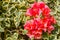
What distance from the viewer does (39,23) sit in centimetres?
206

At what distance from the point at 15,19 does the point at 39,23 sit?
333mm

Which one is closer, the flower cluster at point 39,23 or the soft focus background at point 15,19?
the flower cluster at point 39,23

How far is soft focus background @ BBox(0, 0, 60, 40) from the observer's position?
2.22 meters

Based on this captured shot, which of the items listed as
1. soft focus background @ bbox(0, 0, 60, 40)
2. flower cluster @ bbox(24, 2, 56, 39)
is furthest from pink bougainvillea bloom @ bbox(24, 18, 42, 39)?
soft focus background @ bbox(0, 0, 60, 40)

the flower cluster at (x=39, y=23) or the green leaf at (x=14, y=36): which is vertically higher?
the flower cluster at (x=39, y=23)

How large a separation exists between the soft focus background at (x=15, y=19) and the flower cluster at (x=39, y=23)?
0.11 meters

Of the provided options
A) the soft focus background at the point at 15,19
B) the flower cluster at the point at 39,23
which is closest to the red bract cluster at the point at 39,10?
the flower cluster at the point at 39,23

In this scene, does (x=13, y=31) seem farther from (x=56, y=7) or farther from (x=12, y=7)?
(x=56, y=7)

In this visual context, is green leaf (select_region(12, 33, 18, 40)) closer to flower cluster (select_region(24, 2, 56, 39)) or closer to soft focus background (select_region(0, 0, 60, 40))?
soft focus background (select_region(0, 0, 60, 40))

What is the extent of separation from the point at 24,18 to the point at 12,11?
0.63ft

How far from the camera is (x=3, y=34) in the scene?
7.53 feet

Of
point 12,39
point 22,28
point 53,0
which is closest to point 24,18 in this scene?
point 22,28

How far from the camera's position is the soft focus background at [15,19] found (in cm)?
222

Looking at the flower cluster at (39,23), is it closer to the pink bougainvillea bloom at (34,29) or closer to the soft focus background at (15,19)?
the pink bougainvillea bloom at (34,29)
